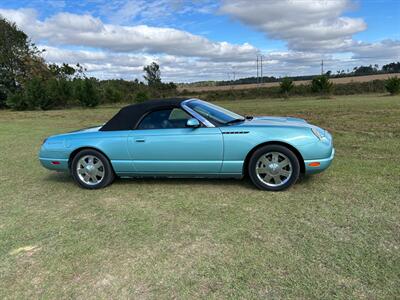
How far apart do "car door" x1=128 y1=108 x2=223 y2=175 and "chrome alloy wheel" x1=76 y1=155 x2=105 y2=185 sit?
0.61 m

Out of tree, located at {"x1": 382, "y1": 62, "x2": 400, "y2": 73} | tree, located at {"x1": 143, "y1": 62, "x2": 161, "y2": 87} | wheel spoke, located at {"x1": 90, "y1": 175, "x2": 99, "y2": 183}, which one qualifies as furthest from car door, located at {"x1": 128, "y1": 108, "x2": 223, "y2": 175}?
tree, located at {"x1": 382, "y1": 62, "x2": 400, "y2": 73}

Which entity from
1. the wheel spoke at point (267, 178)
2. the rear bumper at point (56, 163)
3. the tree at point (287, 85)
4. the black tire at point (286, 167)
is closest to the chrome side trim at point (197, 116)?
the black tire at point (286, 167)

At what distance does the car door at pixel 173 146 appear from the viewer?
4.60m

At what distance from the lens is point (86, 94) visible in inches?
1356

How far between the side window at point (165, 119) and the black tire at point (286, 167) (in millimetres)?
1149

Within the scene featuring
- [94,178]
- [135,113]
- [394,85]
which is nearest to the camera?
[135,113]

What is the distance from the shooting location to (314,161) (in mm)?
4402

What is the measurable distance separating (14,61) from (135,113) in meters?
43.2

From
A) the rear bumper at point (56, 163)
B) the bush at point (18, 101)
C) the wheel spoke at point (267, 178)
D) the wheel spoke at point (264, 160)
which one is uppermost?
the bush at point (18, 101)

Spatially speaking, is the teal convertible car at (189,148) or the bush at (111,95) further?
the bush at (111,95)

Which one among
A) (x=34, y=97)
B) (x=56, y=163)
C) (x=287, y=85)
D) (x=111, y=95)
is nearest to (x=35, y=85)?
(x=34, y=97)

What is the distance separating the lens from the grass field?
2551 millimetres

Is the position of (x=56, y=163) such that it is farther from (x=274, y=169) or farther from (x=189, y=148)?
(x=274, y=169)

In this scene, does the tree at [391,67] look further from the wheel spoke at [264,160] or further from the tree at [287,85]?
the wheel spoke at [264,160]
